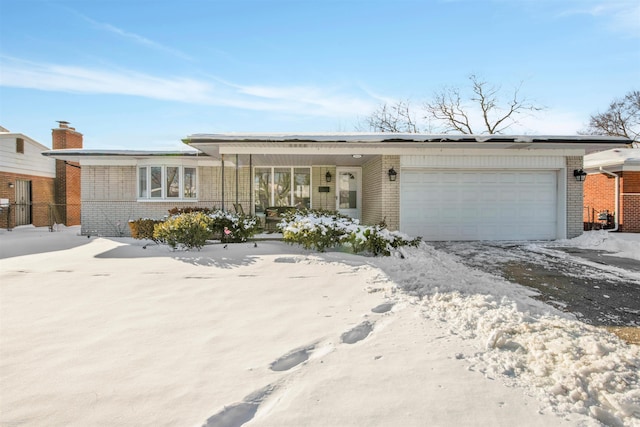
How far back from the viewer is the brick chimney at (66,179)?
18.5 meters

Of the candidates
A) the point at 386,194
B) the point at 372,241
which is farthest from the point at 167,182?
the point at 372,241

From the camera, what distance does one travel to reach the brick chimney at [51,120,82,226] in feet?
60.8

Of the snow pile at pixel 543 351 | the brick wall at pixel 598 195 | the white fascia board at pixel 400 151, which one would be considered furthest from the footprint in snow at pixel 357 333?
the brick wall at pixel 598 195

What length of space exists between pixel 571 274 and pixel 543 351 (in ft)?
14.2

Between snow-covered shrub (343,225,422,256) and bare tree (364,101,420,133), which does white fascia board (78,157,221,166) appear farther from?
bare tree (364,101,420,133)

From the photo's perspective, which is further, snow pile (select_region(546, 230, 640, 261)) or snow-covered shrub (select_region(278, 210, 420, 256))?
snow pile (select_region(546, 230, 640, 261))

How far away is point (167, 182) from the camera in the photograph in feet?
43.3

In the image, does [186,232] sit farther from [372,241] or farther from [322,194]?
[322,194]

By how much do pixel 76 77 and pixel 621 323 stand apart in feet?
54.0

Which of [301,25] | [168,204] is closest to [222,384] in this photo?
[301,25]

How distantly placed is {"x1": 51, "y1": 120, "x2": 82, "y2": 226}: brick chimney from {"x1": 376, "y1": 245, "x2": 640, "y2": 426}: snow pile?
20.2 metres

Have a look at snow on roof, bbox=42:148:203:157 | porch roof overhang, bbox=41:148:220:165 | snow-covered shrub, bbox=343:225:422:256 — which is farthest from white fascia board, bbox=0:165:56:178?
snow-covered shrub, bbox=343:225:422:256

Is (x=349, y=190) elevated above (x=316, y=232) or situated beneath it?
elevated above

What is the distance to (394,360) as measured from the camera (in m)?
2.82
